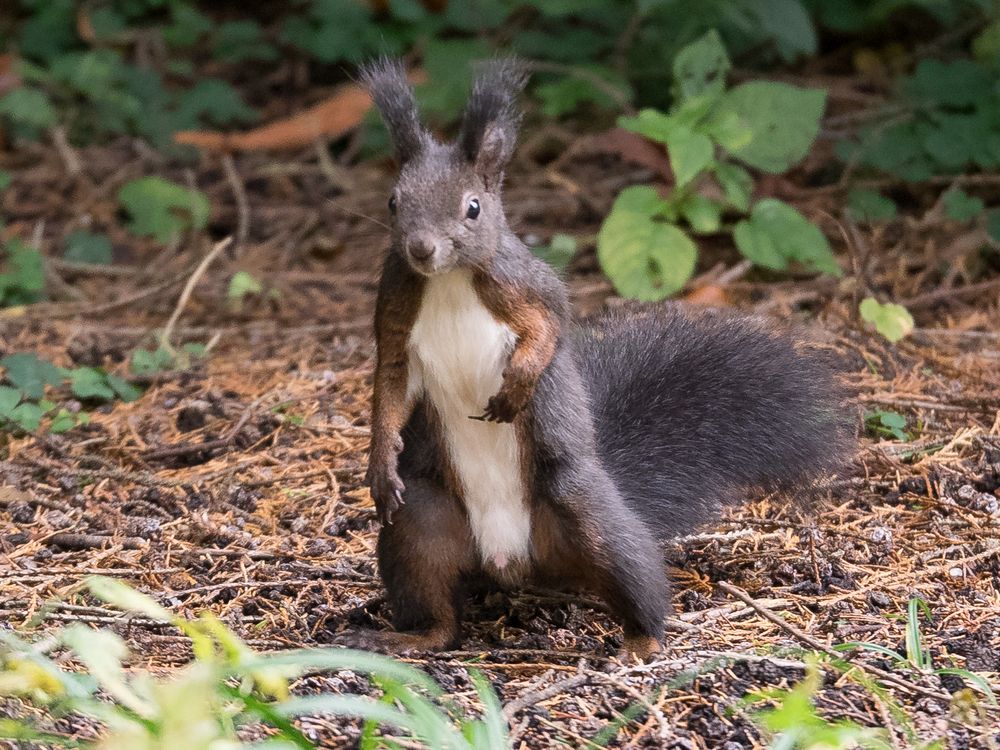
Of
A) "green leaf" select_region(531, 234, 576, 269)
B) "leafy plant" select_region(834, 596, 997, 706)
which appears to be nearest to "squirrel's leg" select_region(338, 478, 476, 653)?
"leafy plant" select_region(834, 596, 997, 706)

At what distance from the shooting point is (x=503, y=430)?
262 centimetres

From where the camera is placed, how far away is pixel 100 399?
3.99 m

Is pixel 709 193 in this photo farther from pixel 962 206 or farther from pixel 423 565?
pixel 423 565

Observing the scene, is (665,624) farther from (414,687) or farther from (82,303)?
(82,303)

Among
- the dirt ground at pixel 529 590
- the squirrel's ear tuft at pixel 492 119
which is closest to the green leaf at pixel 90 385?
the dirt ground at pixel 529 590

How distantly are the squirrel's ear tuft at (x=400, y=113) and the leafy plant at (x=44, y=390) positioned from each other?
5.33 feet

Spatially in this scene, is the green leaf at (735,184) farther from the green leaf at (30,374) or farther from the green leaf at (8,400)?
the green leaf at (8,400)

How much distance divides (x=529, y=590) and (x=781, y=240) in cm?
191

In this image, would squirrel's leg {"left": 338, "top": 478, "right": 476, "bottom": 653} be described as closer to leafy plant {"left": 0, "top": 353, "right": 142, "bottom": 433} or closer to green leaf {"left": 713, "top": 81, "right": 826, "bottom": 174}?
leafy plant {"left": 0, "top": 353, "right": 142, "bottom": 433}

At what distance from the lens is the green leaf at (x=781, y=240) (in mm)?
4379

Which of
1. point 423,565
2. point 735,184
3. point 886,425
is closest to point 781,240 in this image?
point 735,184

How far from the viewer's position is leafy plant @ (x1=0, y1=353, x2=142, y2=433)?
12.1 feet

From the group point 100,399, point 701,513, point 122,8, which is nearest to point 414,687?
point 701,513

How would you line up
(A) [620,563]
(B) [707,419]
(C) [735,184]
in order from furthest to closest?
(C) [735,184], (B) [707,419], (A) [620,563]
